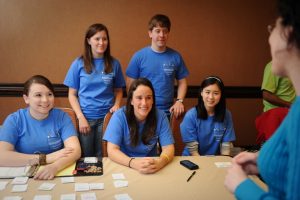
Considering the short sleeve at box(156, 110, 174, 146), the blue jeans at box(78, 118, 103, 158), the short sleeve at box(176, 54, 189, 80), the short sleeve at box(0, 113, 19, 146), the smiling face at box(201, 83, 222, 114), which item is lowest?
the blue jeans at box(78, 118, 103, 158)

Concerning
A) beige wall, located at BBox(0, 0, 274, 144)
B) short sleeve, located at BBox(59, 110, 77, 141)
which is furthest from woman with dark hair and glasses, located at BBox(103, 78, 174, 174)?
beige wall, located at BBox(0, 0, 274, 144)

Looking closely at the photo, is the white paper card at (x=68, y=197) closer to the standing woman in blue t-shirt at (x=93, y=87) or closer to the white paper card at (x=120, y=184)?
the white paper card at (x=120, y=184)

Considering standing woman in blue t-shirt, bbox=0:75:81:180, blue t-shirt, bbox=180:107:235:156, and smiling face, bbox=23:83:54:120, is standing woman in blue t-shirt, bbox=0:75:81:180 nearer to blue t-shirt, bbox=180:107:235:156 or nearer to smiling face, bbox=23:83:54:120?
smiling face, bbox=23:83:54:120

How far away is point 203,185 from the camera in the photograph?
1.75 m

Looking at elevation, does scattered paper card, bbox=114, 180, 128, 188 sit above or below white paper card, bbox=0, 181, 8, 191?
below

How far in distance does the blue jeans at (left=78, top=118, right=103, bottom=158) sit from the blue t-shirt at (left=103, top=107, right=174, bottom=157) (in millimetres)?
611

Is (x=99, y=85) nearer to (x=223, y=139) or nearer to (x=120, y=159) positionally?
(x=120, y=159)

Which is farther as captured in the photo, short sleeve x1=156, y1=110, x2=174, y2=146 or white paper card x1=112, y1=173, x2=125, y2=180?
short sleeve x1=156, y1=110, x2=174, y2=146

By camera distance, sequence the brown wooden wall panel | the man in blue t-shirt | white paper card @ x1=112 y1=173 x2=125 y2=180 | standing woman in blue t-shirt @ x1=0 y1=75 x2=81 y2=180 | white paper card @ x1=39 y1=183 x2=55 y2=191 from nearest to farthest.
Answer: white paper card @ x1=39 y1=183 x2=55 y2=191 < white paper card @ x1=112 y1=173 x2=125 y2=180 < standing woman in blue t-shirt @ x1=0 y1=75 x2=81 y2=180 < the man in blue t-shirt < the brown wooden wall panel

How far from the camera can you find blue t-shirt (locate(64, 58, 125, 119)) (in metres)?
2.78

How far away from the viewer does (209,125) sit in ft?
8.44

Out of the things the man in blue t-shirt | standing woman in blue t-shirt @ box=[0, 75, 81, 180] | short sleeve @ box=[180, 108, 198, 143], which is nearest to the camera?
standing woman in blue t-shirt @ box=[0, 75, 81, 180]

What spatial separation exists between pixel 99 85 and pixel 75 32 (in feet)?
4.35

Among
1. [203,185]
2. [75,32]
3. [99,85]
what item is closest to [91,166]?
[203,185]
